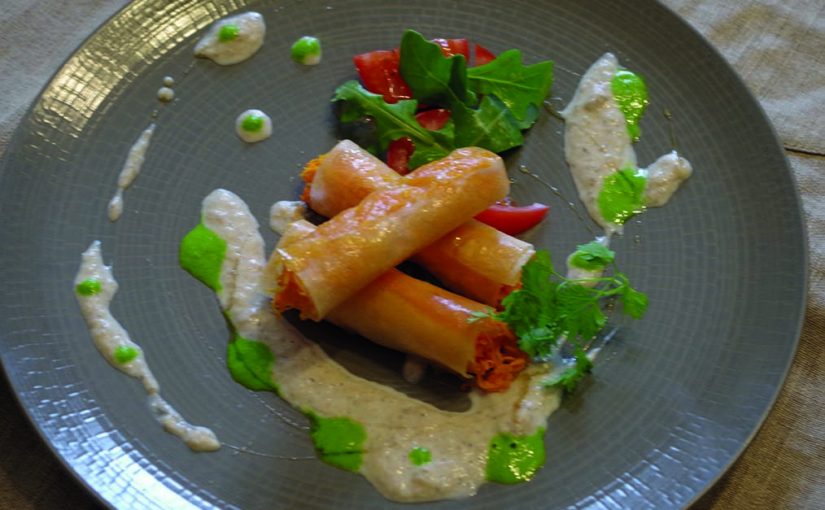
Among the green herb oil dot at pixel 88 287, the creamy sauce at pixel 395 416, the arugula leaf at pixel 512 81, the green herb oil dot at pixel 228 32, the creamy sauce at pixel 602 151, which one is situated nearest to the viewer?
the creamy sauce at pixel 395 416

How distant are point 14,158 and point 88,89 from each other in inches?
14.8

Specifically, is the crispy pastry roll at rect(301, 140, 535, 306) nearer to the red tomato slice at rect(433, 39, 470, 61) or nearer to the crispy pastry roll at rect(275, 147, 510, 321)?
the crispy pastry roll at rect(275, 147, 510, 321)

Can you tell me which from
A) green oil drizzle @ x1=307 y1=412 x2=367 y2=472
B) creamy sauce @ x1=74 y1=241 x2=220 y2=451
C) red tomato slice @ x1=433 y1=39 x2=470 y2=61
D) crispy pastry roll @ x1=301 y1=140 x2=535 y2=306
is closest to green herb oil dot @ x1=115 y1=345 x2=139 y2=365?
creamy sauce @ x1=74 y1=241 x2=220 y2=451

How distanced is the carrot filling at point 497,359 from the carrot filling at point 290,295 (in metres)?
0.53

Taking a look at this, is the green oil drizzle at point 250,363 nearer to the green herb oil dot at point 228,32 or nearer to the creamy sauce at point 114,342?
the creamy sauce at point 114,342

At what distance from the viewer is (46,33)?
3.57m

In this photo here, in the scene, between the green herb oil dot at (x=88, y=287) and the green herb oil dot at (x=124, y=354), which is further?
the green herb oil dot at (x=88, y=287)

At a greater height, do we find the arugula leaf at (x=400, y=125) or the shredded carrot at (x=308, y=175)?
the arugula leaf at (x=400, y=125)

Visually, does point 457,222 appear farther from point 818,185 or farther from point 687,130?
point 818,185

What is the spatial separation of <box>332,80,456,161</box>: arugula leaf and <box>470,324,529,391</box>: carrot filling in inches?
29.5

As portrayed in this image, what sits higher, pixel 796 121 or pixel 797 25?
pixel 797 25

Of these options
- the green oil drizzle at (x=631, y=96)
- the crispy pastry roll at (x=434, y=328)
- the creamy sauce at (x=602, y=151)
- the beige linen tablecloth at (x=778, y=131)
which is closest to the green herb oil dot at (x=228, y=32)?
the beige linen tablecloth at (x=778, y=131)

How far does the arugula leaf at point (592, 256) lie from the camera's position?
111 inches

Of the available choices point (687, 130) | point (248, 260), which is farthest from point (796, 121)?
point (248, 260)
